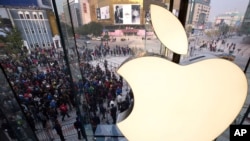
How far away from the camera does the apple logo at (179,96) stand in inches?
30.4

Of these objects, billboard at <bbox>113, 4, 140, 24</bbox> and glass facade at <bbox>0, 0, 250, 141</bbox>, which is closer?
glass facade at <bbox>0, 0, 250, 141</bbox>

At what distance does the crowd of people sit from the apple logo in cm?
258

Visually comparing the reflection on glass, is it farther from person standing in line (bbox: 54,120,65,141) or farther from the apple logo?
the apple logo

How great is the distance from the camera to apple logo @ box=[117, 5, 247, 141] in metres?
0.77

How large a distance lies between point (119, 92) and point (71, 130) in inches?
67.8

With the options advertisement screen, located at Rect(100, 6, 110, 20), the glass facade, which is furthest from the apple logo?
advertisement screen, located at Rect(100, 6, 110, 20)

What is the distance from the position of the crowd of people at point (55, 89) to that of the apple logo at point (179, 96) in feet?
8.47

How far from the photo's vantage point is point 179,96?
0.82 meters

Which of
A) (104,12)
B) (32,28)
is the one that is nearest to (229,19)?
(104,12)

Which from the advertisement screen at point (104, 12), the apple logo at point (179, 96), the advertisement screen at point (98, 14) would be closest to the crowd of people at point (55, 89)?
the advertisement screen at point (98, 14)

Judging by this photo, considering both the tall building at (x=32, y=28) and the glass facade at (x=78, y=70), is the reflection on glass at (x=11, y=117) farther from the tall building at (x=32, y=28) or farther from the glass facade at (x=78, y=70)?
the tall building at (x=32, y=28)

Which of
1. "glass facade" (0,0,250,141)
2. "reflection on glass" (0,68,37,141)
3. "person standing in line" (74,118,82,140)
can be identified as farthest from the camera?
"person standing in line" (74,118,82,140)

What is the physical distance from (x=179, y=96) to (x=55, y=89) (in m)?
Result: 4.57

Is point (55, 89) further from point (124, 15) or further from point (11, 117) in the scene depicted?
point (124, 15)
